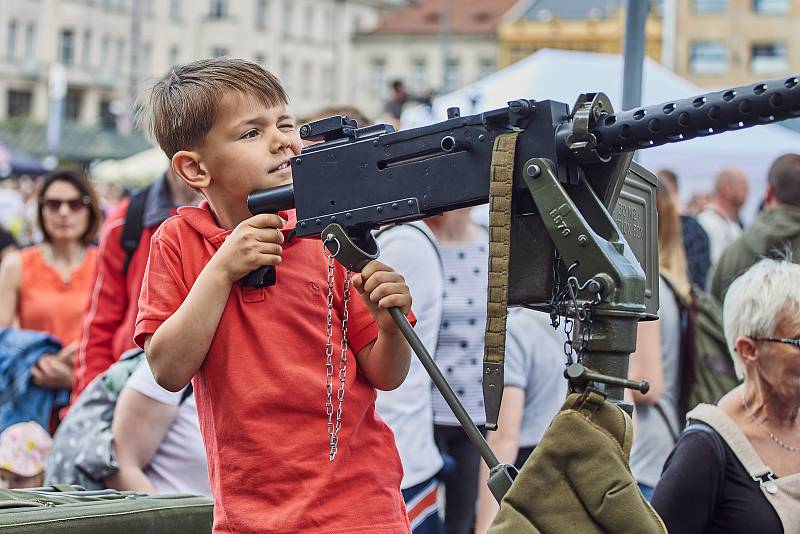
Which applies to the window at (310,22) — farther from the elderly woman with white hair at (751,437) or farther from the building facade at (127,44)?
the elderly woman with white hair at (751,437)

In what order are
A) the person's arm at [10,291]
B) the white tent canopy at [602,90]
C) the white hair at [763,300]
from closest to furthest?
the white hair at [763,300]
the person's arm at [10,291]
the white tent canopy at [602,90]

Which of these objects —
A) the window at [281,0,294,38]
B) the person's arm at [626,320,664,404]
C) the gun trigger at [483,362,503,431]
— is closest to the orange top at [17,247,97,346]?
the person's arm at [626,320,664,404]

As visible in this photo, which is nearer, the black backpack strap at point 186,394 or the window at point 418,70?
the black backpack strap at point 186,394

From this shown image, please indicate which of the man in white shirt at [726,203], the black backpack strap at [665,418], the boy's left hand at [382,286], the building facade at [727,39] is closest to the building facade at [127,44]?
the building facade at [727,39]

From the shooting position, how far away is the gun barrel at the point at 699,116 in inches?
66.9

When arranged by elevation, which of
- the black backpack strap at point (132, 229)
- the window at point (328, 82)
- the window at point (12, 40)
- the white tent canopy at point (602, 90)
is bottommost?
the black backpack strap at point (132, 229)

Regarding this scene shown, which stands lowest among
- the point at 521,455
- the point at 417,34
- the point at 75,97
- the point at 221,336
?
the point at 521,455

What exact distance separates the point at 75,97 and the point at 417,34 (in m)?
27.8

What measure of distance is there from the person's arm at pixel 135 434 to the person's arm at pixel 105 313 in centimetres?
108

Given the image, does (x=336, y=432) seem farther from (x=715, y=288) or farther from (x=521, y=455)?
(x=715, y=288)

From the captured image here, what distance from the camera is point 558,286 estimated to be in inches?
75.3

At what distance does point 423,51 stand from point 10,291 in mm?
87387

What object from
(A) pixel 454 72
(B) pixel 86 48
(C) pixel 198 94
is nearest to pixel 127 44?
(B) pixel 86 48

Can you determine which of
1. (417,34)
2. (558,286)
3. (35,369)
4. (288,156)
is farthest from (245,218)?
(417,34)
